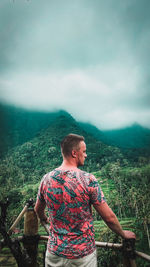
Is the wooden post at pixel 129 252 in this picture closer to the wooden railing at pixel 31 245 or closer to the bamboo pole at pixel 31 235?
the wooden railing at pixel 31 245

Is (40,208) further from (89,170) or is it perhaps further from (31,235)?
(89,170)

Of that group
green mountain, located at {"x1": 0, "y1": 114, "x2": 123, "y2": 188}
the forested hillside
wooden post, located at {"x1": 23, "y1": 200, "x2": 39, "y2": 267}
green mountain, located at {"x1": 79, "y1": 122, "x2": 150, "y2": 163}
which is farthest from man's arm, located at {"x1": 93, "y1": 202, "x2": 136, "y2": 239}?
green mountain, located at {"x1": 79, "y1": 122, "x2": 150, "y2": 163}

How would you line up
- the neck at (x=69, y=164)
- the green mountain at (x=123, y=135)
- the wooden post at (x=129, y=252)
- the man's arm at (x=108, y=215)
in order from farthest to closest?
the green mountain at (x=123, y=135)
the wooden post at (x=129, y=252)
the neck at (x=69, y=164)
the man's arm at (x=108, y=215)

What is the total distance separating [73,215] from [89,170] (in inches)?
1530

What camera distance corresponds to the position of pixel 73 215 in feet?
3.16

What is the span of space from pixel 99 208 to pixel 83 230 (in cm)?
15

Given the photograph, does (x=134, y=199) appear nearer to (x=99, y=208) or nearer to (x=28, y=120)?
(x=99, y=208)

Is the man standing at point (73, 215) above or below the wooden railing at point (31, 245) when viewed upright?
above

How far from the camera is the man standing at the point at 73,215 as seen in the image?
3.16 ft

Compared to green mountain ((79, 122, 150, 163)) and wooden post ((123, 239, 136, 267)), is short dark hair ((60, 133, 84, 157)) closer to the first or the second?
wooden post ((123, 239, 136, 267))

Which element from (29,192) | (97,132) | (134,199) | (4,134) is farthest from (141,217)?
(97,132)

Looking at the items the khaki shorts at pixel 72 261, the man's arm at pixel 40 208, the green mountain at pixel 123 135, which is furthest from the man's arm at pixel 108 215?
the green mountain at pixel 123 135

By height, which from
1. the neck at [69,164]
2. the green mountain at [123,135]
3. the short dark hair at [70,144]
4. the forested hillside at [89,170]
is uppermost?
the green mountain at [123,135]

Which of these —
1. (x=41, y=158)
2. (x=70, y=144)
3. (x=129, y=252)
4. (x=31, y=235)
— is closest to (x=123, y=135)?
(x=41, y=158)
